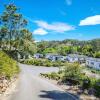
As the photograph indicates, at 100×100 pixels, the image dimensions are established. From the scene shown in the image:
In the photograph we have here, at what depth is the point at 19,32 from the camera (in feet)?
208

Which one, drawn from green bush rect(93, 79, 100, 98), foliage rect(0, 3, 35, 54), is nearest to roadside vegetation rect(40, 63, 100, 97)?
green bush rect(93, 79, 100, 98)

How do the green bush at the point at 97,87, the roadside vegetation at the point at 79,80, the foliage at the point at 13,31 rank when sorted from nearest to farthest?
the green bush at the point at 97,87
the roadside vegetation at the point at 79,80
the foliage at the point at 13,31

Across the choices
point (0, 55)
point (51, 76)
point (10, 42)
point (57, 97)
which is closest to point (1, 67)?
point (0, 55)

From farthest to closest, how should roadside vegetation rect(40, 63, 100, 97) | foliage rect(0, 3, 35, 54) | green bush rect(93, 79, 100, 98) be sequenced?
foliage rect(0, 3, 35, 54) → roadside vegetation rect(40, 63, 100, 97) → green bush rect(93, 79, 100, 98)

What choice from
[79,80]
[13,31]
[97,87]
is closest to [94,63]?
[13,31]

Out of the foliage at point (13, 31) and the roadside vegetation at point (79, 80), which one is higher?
the foliage at point (13, 31)

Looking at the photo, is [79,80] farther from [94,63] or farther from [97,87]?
[94,63]

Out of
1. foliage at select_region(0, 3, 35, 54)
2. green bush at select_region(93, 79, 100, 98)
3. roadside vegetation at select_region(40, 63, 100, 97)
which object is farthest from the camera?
foliage at select_region(0, 3, 35, 54)

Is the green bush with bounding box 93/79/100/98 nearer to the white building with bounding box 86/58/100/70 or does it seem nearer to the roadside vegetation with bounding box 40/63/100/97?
the roadside vegetation with bounding box 40/63/100/97

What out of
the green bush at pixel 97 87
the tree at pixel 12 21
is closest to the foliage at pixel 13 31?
the tree at pixel 12 21

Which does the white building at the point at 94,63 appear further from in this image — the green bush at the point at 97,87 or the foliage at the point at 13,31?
the green bush at the point at 97,87

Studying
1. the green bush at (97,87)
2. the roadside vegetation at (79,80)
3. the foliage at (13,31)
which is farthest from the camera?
the foliage at (13,31)

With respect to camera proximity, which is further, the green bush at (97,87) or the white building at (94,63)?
the white building at (94,63)

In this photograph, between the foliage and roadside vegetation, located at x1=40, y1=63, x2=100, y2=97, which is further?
the foliage
